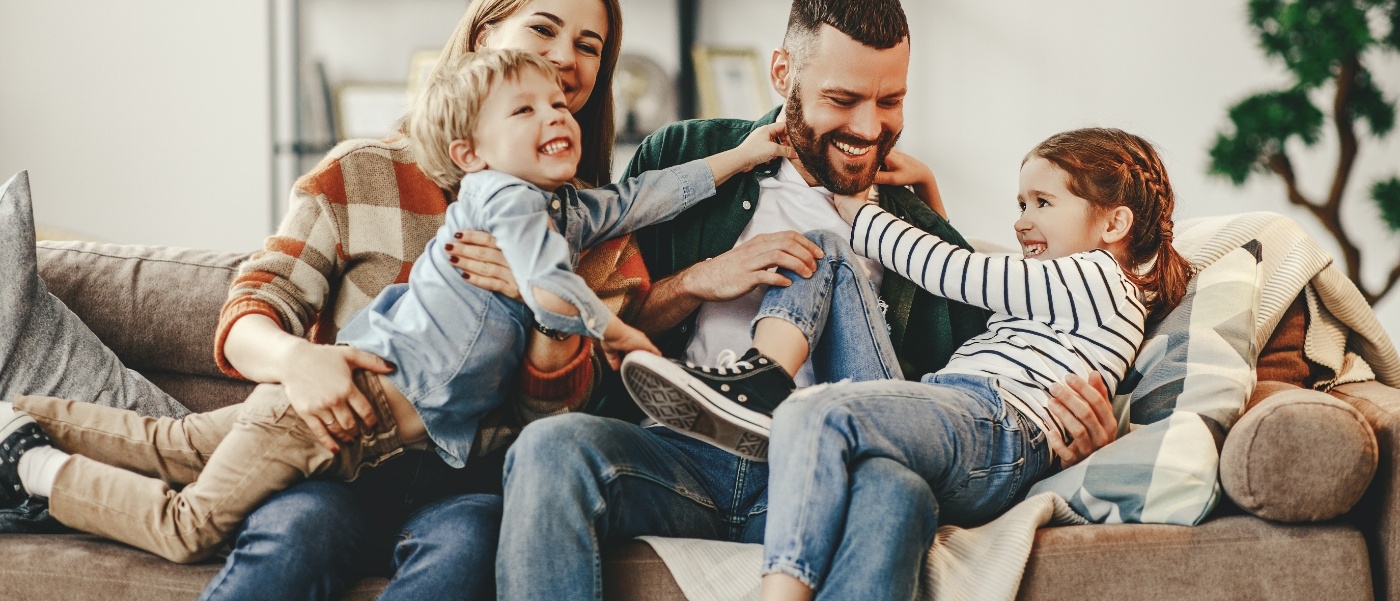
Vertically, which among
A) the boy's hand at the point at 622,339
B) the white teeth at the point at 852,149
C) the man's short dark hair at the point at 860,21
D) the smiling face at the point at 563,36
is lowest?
the boy's hand at the point at 622,339

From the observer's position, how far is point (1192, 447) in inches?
55.4

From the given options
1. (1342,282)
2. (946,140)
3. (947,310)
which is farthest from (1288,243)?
(946,140)

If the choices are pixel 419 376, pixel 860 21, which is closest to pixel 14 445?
pixel 419 376

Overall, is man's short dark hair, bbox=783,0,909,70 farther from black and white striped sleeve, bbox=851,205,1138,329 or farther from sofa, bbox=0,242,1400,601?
sofa, bbox=0,242,1400,601

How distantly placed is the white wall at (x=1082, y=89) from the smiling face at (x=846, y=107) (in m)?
1.92

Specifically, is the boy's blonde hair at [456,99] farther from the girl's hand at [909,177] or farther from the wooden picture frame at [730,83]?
the wooden picture frame at [730,83]

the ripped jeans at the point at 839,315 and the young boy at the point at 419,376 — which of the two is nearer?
the young boy at the point at 419,376

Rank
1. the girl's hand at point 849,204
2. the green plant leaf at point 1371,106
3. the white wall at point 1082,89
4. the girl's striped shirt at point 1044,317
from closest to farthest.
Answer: the girl's striped shirt at point 1044,317
the girl's hand at point 849,204
the green plant leaf at point 1371,106
the white wall at point 1082,89

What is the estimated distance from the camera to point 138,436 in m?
1.47

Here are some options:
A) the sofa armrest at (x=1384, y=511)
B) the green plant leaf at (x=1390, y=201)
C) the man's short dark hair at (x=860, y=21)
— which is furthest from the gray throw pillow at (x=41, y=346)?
the green plant leaf at (x=1390, y=201)

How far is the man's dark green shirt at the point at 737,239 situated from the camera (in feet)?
5.86

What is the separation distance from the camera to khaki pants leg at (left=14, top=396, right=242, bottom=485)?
1.46 metres

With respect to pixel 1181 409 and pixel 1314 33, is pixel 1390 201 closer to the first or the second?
pixel 1314 33

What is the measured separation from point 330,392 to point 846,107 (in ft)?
3.01
